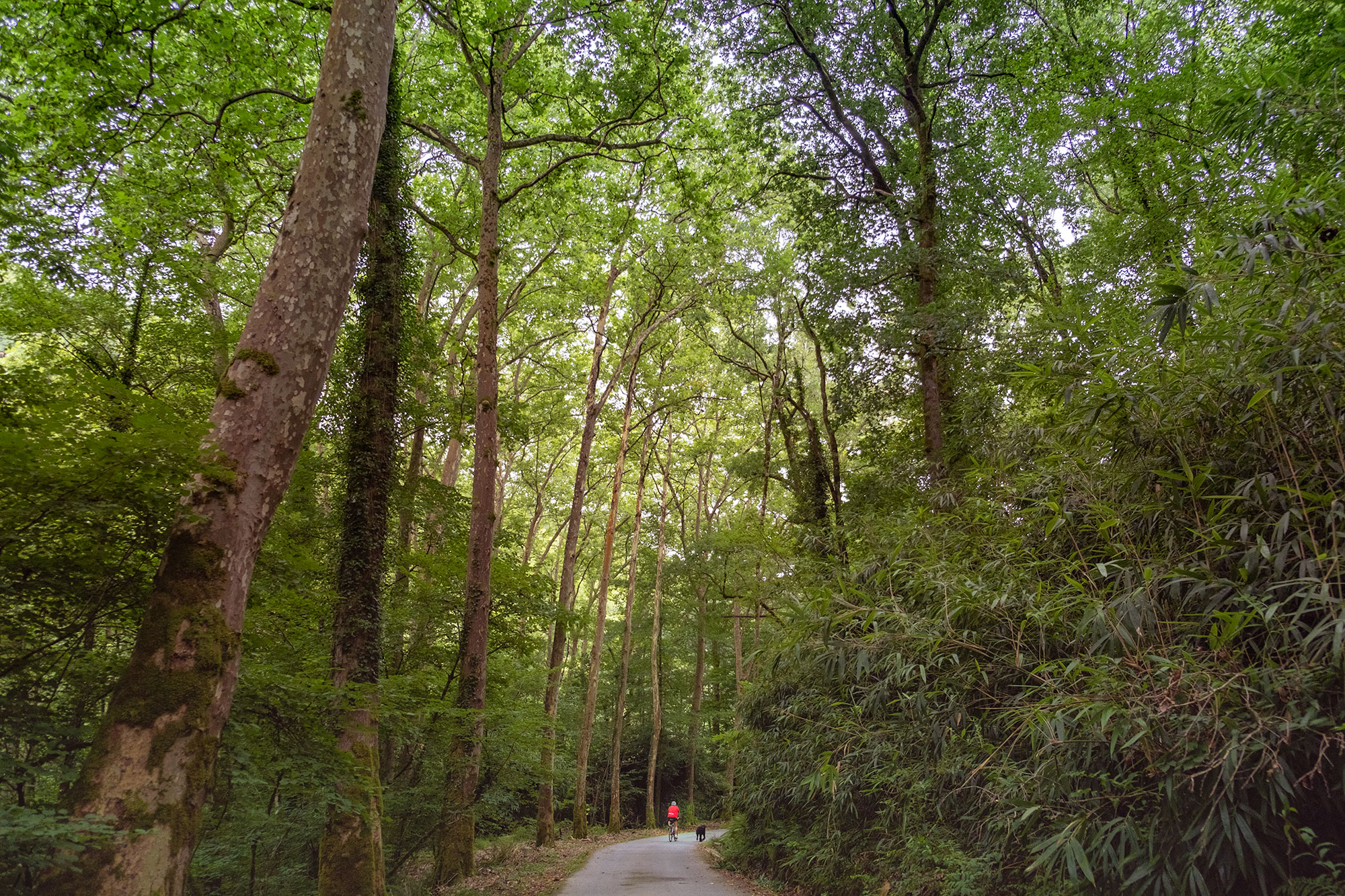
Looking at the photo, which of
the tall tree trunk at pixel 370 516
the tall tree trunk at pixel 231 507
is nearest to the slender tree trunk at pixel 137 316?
the tall tree trunk at pixel 370 516

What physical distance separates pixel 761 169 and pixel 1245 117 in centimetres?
818

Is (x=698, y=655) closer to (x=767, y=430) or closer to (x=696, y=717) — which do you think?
(x=696, y=717)

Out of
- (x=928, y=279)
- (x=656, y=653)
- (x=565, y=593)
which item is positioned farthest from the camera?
(x=656, y=653)

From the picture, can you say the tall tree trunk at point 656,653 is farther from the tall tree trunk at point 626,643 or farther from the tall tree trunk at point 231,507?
the tall tree trunk at point 231,507

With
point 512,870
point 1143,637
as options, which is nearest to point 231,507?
point 1143,637

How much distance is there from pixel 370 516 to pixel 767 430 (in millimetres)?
12179

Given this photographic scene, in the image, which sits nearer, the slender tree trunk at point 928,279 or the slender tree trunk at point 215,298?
the slender tree trunk at point 215,298

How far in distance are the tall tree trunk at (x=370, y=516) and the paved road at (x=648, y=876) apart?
11.2 ft

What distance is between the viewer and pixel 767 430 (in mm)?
17938

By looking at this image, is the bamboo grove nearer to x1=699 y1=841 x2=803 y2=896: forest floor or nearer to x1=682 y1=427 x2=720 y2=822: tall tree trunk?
x1=699 y1=841 x2=803 y2=896: forest floor

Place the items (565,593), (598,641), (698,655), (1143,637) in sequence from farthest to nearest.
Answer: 1. (698,655)
2. (598,641)
3. (565,593)
4. (1143,637)

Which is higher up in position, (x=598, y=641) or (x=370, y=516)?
(x=370, y=516)

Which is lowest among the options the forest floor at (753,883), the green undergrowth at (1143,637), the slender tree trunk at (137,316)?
the forest floor at (753,883)

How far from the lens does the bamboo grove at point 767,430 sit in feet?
10.9
